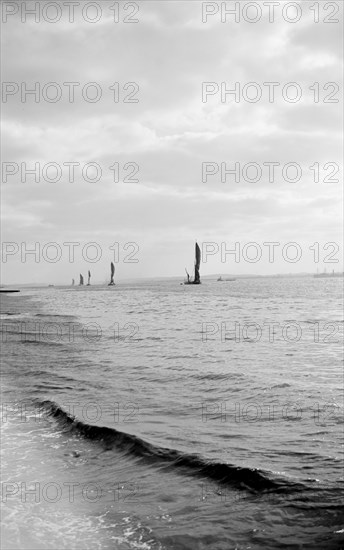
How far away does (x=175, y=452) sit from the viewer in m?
10.5

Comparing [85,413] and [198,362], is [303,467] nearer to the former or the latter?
[85,413]

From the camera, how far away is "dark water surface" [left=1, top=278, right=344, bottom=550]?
7.19m

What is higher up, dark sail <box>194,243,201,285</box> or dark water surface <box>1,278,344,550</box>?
dark sail <box>194,243,201,285</box>

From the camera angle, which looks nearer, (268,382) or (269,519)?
(269,519)

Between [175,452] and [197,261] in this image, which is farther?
[197,261]

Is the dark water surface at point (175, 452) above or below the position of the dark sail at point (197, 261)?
below

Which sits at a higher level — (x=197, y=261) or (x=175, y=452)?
(x=197, y=261)

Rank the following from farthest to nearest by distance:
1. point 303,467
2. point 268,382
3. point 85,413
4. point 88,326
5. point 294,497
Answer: point 88,326 < point 268,382 < point 85,413 < point 303,467 < point 294,497

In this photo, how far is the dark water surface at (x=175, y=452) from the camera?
7.19 meters

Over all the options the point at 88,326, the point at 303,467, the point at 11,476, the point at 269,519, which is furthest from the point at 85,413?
the point at 88,326

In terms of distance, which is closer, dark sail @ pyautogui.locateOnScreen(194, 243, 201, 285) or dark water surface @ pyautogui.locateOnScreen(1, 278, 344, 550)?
dark water surface @ pyautogui.locateOnScreen(1, 278, 344, 550)

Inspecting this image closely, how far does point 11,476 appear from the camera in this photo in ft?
30.1

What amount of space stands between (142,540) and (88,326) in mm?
33161

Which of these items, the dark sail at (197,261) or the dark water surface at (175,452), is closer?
the dark water surface at (175,452)
